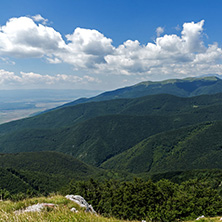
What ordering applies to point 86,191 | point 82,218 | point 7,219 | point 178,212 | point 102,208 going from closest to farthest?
point 7,219 → point 82,218 → point 178,212 → point 102,208 → point 86,191

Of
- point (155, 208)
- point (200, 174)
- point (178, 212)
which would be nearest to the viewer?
point (178, 212)

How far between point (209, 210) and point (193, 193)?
1163cm

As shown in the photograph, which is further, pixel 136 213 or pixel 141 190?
pixel 141 190

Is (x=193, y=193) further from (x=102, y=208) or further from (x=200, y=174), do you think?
(x=200, y=174)

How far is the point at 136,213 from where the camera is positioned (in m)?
52.4

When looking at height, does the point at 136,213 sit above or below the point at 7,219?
below

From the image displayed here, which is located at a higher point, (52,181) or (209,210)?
(209,210)

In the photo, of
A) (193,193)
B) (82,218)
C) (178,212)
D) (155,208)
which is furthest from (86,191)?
(82,218)

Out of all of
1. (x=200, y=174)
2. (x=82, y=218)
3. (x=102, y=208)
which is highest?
(x=82, y=218)

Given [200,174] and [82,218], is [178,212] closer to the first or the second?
[82,218]

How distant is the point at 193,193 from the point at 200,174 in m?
122

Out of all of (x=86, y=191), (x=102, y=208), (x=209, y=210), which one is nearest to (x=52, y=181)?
(x=86, y=191)

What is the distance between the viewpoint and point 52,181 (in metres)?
182

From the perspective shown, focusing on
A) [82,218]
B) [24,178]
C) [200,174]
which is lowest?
[200,174]
